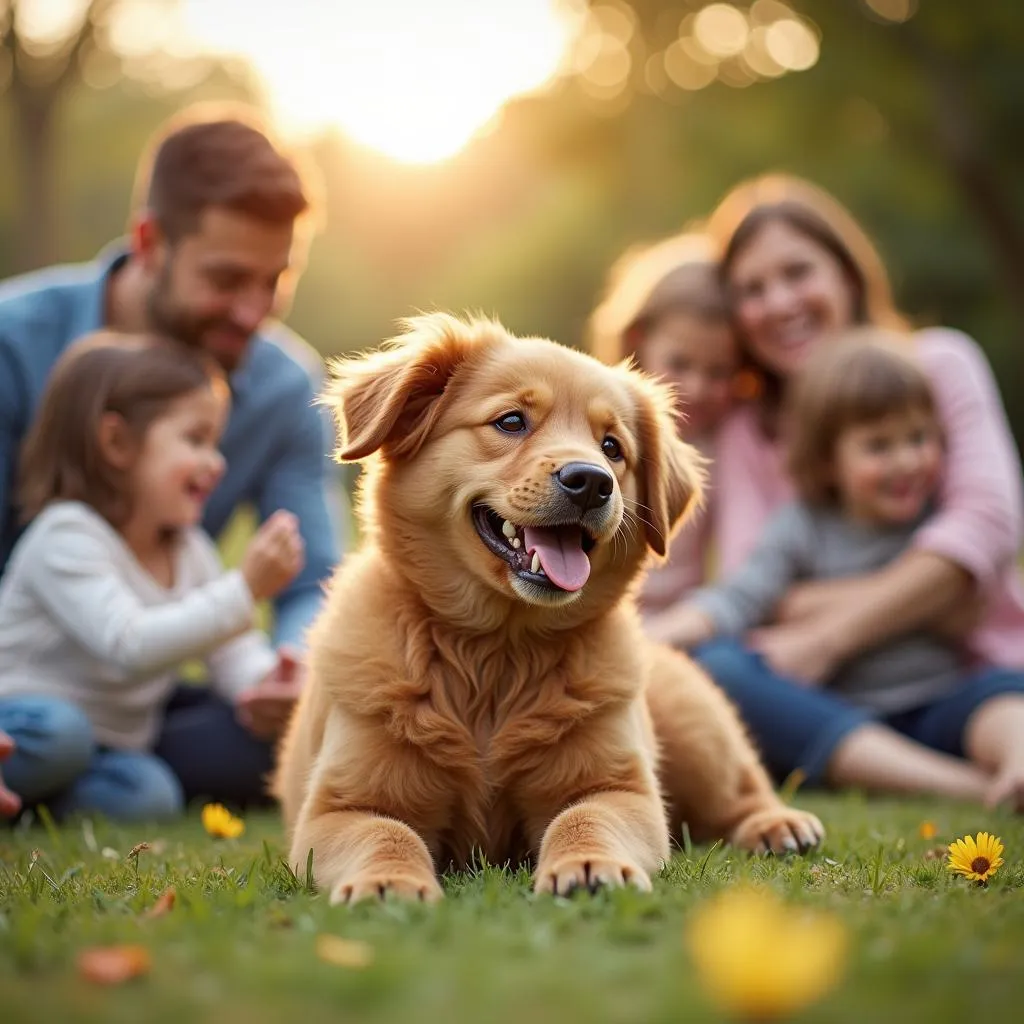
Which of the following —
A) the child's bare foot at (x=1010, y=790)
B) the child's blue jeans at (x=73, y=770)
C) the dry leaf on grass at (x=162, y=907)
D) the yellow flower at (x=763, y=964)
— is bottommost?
the child's blue jeans at (x=73, y=770)

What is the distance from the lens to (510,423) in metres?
3.10

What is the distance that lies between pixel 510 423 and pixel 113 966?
171 centimetres

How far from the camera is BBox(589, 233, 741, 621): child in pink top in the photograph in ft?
17.7

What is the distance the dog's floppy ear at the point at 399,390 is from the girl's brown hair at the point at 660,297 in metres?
1.98

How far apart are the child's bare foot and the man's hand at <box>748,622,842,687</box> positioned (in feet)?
2.80

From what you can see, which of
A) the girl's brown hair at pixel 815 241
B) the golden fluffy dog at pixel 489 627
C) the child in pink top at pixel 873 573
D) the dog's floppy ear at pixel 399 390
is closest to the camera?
the golden fluffy dog at pixel 489 627

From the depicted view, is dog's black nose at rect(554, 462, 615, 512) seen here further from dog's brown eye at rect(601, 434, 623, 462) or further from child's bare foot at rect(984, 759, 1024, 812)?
child's bare foot at rect(984, 759, 1024, 812)

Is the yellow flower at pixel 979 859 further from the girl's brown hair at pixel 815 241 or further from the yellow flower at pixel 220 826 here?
the girl's brown hair at pixel 815 241

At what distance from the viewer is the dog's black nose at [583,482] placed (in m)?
2.83

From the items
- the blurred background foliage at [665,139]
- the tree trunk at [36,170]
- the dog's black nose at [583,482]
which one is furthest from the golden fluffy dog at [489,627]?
the tree trunk at [36,170]

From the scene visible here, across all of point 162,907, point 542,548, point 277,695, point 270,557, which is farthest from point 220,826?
point 542,548

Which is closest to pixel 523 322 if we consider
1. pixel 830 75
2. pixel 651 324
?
pixel 830 75

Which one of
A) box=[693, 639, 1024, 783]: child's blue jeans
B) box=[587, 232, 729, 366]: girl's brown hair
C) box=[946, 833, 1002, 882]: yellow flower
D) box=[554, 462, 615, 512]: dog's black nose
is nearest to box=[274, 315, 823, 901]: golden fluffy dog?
box=[554, 462, 615, 512]: dog's black nose

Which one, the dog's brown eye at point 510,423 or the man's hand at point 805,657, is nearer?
the dog's brown eye at point 510,423
